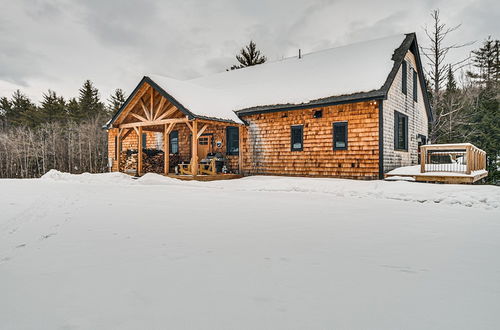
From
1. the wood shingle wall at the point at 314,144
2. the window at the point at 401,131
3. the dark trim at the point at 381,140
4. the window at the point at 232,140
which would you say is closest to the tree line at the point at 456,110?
the window at the point at 401,131

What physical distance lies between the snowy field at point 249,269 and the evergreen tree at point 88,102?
130 feet

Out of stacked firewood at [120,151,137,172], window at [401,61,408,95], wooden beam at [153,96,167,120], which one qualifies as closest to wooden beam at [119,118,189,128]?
wooden beam at [153,96,167,120]

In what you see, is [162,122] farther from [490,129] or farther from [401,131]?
[490,129]

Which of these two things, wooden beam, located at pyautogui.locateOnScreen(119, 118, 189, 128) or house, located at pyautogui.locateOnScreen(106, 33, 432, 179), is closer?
house, located at pyautogui.locateOnScreen(106, 33, 432, 179)

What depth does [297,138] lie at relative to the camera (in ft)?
44.4

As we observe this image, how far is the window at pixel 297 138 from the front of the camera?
43.8 feet

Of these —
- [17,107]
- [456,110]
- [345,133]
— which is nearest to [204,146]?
[345,133]

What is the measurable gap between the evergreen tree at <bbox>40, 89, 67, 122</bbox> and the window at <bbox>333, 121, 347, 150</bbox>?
40.1 metres

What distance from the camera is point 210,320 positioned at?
1841mm

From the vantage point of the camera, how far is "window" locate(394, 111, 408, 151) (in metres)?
13.0

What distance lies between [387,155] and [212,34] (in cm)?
2110

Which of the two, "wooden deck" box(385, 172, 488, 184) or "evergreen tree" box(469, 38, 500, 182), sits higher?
"evergreen tree" box(469, 38, 500, 182)

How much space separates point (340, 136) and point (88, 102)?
40033 mm

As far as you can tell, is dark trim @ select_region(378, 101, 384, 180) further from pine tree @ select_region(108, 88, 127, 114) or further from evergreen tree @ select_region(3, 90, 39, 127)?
evergreen tree @ select_region(3, 90, 39, 127)
